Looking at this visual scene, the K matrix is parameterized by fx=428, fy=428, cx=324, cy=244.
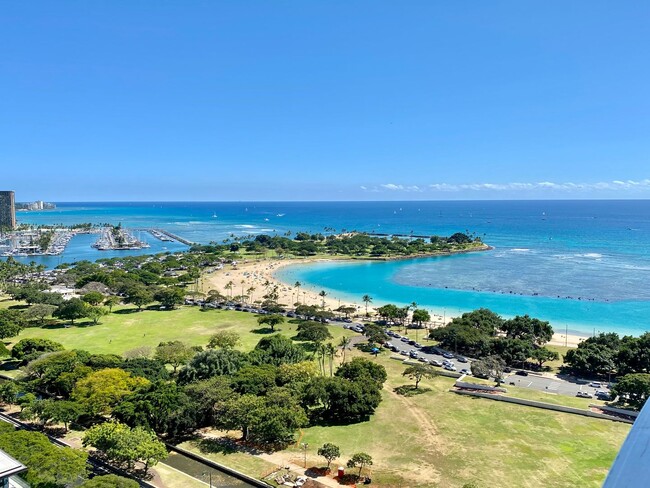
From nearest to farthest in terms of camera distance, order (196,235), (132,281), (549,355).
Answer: (549,355), (132,281), (196,235)

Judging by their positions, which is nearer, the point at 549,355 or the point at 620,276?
the point at 549,355

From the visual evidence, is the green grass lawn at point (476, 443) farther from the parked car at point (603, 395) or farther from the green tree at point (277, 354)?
the green tree at point (277, 354)

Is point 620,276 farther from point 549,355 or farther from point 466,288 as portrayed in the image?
point 549,355

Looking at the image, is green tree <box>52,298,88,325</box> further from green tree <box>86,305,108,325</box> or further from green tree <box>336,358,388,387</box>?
green tree <box>336,358,388,387</box>

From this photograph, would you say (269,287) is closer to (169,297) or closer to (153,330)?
(169,297)

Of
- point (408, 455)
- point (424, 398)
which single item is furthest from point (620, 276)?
point (408, 455)

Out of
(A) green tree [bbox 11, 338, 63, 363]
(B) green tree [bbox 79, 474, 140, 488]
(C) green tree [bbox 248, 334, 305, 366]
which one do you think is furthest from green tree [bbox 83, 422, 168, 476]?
(A) green tree [bbox 11, 338, 63, 363]
